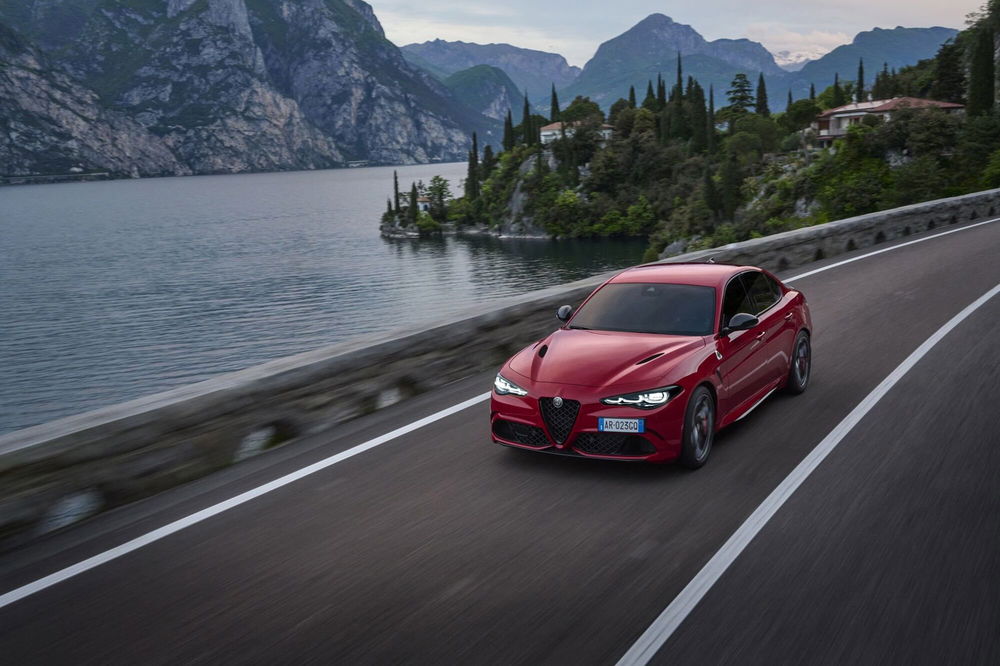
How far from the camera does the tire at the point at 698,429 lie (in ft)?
21.0

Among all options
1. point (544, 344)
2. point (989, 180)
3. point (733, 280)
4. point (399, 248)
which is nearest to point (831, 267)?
point (733, 280)

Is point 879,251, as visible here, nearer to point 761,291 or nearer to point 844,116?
point 761,291

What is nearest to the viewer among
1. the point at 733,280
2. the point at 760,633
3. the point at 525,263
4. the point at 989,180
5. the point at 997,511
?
the point at 760,633

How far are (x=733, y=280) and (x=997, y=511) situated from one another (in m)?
2.98

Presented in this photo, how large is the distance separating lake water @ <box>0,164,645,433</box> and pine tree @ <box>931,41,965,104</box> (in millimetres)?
42627

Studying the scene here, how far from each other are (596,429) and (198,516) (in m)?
2.73

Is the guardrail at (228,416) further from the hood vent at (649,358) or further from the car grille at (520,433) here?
the hood vent at (649,358)

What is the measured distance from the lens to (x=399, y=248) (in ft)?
441

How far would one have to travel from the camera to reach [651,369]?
21.2 ft

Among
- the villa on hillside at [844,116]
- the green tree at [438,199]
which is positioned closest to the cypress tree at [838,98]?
the villa on hillside at [844,116]

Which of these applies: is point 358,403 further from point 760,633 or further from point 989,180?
point 989,180

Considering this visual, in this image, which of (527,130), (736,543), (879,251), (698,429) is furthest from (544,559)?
(527,130)

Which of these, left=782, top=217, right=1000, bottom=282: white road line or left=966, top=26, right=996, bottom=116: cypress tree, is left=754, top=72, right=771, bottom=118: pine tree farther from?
left=782, top=217, right=1000, bottom=282: white road line

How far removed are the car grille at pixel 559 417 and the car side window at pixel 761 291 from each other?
2.38m
